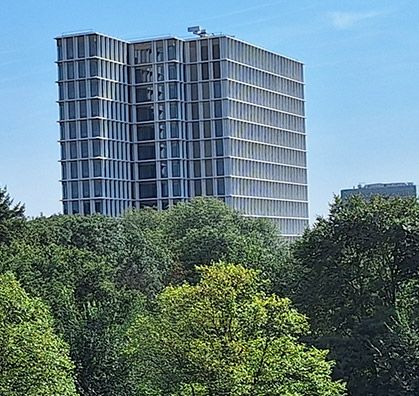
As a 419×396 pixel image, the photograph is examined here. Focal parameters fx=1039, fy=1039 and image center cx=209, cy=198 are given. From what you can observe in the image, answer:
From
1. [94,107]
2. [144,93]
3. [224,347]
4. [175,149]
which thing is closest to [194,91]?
[144,93]

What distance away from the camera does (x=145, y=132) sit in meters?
158

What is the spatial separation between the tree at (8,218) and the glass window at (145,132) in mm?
87964

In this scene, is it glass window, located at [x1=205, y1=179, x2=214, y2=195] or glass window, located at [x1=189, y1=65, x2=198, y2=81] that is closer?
glass window, located at [x1=205, y1=179, x2=214, y2=195]

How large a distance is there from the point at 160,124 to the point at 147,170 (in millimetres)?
7234

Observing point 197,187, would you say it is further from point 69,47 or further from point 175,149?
point 69,47

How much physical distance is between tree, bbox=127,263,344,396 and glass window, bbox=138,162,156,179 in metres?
113

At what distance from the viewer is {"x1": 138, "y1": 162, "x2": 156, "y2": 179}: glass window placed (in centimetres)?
15700

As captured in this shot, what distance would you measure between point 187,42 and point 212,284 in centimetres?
11827

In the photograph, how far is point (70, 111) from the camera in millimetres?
154625

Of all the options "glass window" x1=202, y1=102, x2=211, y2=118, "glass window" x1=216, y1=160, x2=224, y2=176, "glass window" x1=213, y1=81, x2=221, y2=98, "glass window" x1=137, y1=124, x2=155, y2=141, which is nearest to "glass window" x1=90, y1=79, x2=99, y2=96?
"glass window" x1=137, y1=124, x2=155, y2=141

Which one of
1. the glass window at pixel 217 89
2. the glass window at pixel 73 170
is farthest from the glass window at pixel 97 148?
the glass window at pixel 217 89

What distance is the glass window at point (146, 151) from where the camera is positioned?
518ft

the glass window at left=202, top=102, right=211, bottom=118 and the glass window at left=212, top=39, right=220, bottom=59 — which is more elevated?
the glass window at left=212, top=39, right=220, bottom=59

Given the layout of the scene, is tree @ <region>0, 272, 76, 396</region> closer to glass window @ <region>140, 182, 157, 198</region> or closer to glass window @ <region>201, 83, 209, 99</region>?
glass window @ <region>140, 182, 157, 198</region>
